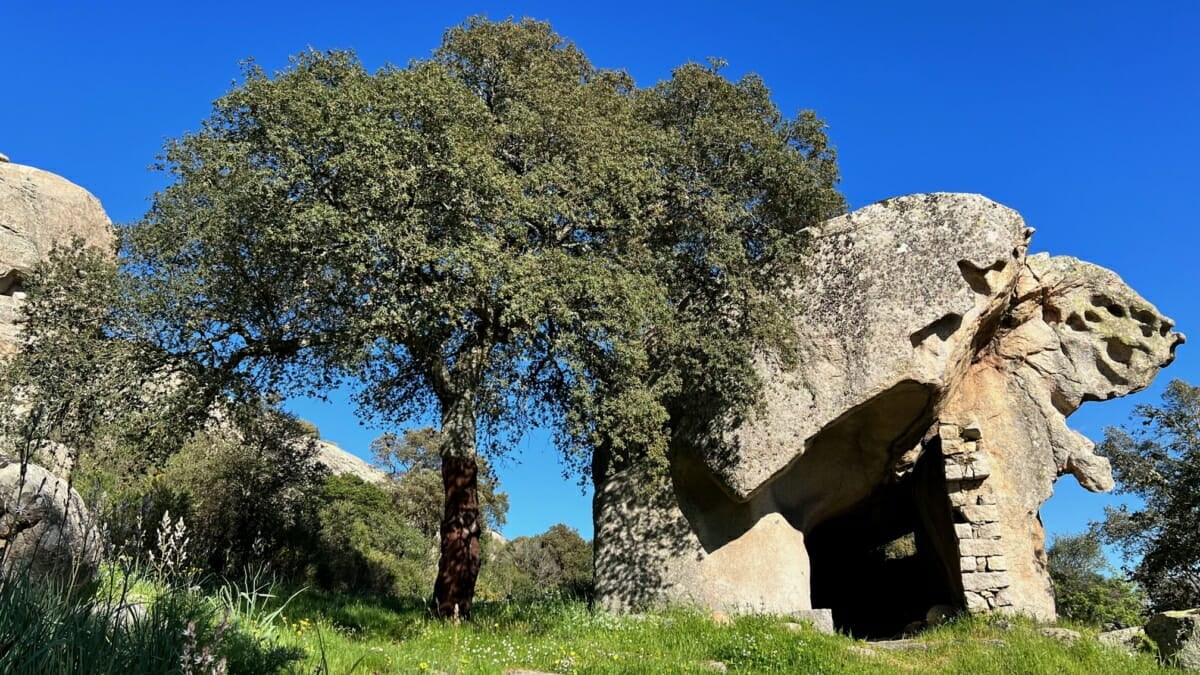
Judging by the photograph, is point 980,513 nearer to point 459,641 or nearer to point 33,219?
point 459,641

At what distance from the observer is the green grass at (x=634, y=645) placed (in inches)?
379

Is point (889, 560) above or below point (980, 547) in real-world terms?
above

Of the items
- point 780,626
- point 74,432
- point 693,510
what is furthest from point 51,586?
point 693,510

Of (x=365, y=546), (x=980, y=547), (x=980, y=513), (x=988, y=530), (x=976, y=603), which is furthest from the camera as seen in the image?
(x=365, y=546)

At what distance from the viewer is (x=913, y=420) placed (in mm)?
18203

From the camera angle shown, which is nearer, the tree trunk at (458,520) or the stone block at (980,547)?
the tree trunk at (458,520)

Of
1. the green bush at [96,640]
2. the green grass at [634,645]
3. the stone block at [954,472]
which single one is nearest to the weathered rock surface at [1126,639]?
the green grass at [634,645]

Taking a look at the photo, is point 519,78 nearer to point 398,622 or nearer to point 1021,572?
point 398,622

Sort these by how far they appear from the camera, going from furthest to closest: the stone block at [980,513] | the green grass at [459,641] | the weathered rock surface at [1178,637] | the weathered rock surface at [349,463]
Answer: the weathered rock surface at [349,463] < the stone block at [980,513] < the weathered rock surface at [1178,637] < the green grass at [459,641]

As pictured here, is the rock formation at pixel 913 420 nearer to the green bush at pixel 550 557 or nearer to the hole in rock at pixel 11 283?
the green bush at pixel 550 557

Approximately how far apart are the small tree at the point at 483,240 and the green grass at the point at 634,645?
164 centimetres

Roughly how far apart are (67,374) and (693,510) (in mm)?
12053

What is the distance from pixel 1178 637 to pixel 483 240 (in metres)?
12.0

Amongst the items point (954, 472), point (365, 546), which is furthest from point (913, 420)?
point (365, 546)
